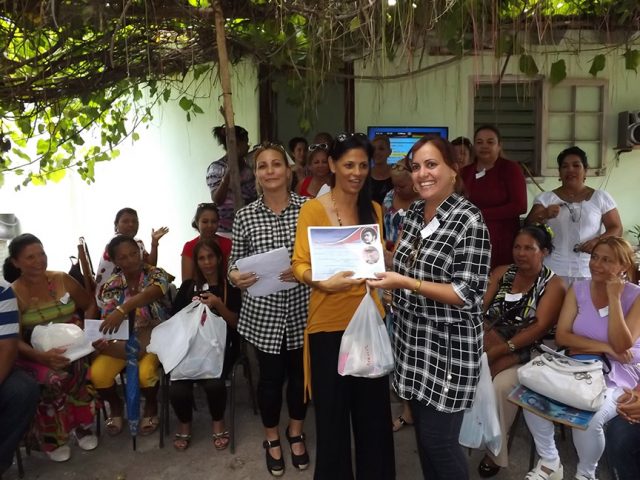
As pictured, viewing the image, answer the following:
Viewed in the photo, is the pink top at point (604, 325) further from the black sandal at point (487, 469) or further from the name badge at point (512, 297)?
the black sandal at point (487, 469)

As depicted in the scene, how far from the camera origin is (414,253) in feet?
7.13

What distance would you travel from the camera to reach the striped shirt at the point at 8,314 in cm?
290

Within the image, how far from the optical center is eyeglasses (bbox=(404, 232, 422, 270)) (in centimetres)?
215

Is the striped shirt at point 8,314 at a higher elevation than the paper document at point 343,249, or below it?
below

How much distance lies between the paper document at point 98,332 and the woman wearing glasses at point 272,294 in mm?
1052

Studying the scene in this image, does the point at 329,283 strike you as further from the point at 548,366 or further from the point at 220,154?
the point at 220,154

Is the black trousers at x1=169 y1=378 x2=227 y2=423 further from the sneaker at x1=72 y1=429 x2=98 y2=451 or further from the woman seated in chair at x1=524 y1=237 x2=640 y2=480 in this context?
the woman seated in chair at x1=524 y1=237 x2=640 y2=480

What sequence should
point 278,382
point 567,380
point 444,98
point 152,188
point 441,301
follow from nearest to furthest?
point 441,301, point 567,380, point 278,382, point 444,98, point 152,188

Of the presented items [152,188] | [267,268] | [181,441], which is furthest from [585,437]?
[152,188]

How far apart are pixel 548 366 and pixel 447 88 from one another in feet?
16.0

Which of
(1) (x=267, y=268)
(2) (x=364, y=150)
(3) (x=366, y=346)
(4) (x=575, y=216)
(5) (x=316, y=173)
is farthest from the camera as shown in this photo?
(5) (x=316, y=173)

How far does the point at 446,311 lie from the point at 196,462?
2.17 meters

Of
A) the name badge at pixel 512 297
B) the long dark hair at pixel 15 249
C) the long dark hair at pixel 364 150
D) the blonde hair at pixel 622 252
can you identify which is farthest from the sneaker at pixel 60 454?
the blonde hair at pixel 622 252

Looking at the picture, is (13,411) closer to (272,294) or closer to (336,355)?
(272,294)
